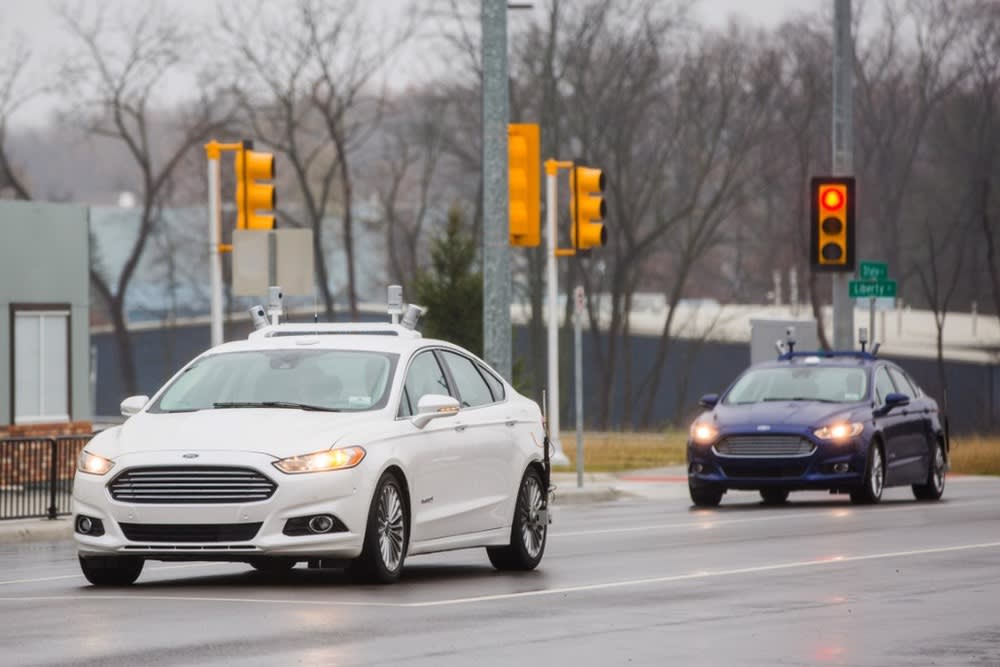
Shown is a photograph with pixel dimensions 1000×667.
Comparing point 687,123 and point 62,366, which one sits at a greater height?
point 687,123

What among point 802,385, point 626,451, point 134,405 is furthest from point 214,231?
point 626,451

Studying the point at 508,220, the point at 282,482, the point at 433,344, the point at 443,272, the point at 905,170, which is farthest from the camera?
the point at 905,170

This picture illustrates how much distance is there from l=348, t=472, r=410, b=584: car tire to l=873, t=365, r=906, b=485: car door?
36.1 ft

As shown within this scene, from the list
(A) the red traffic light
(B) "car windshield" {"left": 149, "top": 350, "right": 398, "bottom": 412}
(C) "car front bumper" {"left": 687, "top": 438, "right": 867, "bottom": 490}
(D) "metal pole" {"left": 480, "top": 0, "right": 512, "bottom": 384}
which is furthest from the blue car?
(B) "car windshield" {"left": 149, "top": 350, "right": 398, "bottom": 412}

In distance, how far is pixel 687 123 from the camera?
70.5 meters

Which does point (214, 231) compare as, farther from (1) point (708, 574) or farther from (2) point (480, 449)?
(1) point (708, 574)

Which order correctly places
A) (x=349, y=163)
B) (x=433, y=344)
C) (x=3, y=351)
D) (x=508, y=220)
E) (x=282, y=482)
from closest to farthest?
(x=282, y=482), (x=433, y=344), (x=508, y=220), (x=3, y=351), (x=349, y=163)

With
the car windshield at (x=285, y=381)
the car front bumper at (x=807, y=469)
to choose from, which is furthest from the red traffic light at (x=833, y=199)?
the car windshield at (x=285, y=381)

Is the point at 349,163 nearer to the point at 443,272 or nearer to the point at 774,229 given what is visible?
the point at 774,229

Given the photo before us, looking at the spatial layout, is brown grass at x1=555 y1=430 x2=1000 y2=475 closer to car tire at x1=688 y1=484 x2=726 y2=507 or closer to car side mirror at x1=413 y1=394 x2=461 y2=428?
car tire at x1=688 y1=484 x2=726 y2=507

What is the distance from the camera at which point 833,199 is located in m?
28.8

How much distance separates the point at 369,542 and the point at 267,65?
59.2m

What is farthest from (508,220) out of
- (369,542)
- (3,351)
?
(369,542)

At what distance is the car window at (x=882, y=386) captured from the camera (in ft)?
80.4
